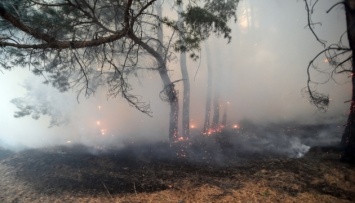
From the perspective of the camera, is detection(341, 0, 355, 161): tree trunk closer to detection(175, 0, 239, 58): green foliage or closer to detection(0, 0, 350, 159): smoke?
detection(0, 0, 350, 159): smoke

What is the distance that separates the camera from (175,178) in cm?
937

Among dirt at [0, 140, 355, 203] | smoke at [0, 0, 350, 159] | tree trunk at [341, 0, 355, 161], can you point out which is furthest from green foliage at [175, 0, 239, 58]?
dirt at [0, 140, 355, 203]

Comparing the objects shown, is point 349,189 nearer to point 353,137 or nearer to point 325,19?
point 353,137

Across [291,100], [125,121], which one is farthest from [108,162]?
[291,100]

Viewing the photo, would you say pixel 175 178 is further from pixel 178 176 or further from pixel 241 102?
pixel 241 102

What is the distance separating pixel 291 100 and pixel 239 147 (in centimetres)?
1516

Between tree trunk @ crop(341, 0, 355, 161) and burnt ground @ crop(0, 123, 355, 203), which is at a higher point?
tree trunk @ crop(341, 0, 355, 161)

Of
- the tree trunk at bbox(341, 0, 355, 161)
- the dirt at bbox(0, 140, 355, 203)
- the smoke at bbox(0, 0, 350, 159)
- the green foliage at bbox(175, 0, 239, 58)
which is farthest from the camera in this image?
the smoke at bbox(0, 0, 350, 159)

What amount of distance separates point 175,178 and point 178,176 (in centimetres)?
21

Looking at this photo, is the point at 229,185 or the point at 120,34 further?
the point at 229,185

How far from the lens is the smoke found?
15789mm

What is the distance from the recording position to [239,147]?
1311 centimetres

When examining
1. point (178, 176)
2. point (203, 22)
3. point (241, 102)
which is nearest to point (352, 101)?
point (203, 22)

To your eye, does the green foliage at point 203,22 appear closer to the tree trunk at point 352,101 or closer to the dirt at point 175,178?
the tree trunk at point 352,101
